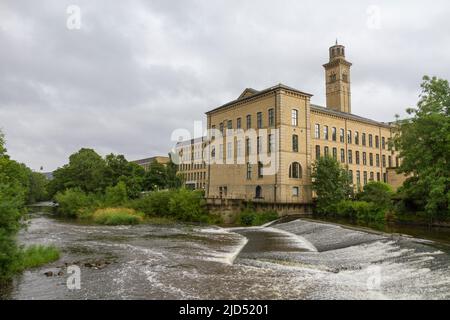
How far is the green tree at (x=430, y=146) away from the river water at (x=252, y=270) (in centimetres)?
738

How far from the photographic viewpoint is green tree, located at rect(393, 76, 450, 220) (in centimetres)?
2409

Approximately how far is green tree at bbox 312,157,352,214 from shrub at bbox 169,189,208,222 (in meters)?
12.2

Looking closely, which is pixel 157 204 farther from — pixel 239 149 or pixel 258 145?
pixel 258 145

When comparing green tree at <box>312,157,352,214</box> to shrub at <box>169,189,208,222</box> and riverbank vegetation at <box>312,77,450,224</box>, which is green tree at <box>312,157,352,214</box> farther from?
shrub at <box>169,189,208,222</box>

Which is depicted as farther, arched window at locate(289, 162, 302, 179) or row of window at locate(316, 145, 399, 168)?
row of window at locate(316, 145, 399, 168)

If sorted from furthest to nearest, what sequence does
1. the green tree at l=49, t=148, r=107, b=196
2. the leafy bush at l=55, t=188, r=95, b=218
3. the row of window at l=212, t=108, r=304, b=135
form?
Result: the green tree at l=49, t=148, r=107, b=196
the leafy bush at l=55, t=188, r=95, b=218
the row of window at l=212, t=108, r=304, b=135

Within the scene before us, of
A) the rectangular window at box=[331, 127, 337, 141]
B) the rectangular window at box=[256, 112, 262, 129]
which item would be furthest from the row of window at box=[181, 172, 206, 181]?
the rectangular window at box=[256, 112, 262, 129]

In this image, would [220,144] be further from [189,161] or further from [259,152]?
[189,161]

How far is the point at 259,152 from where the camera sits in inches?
1612

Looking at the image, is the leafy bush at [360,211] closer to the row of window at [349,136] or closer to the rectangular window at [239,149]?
the row of window at [349,136]

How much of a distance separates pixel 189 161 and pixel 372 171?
1922 inches

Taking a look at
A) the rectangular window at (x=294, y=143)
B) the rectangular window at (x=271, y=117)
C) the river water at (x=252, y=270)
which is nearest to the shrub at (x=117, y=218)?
the river water at (x=252, y=270)

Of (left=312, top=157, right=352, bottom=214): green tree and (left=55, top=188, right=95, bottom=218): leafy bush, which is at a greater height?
(left=312, top=157, right=352, bottom=214): green tree
